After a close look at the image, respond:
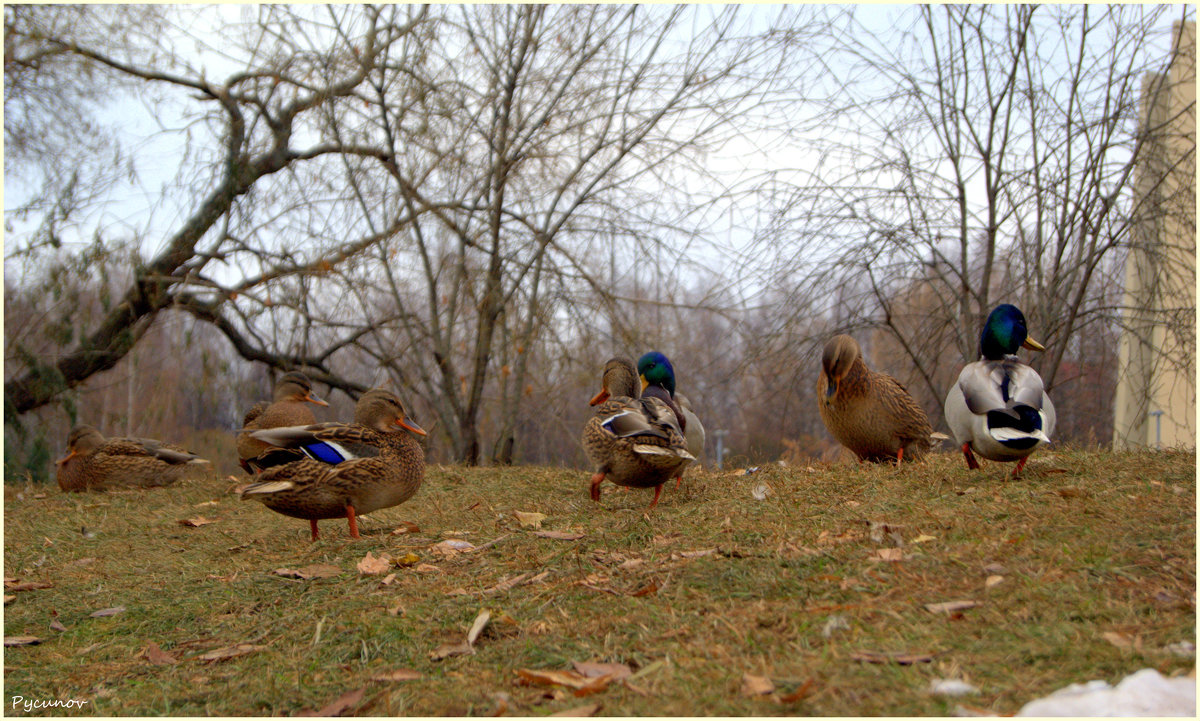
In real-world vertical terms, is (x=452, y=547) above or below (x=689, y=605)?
below

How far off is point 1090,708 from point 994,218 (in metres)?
6.19

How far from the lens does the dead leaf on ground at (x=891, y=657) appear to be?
2.04m

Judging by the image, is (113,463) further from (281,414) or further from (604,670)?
(604,670)

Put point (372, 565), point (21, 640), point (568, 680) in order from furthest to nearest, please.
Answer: point (372, 565)
point (21, 640)
point (568, 680)

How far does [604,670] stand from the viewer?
2227 mm

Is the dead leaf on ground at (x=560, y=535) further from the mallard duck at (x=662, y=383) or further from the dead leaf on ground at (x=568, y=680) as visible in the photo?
the mallard duck at (x=662, y=383)

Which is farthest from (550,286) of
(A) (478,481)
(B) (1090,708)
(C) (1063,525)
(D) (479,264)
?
(B) (1090,708)

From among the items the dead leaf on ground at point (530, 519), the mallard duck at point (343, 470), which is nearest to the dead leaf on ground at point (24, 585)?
the mallard duck at point (343, 470)

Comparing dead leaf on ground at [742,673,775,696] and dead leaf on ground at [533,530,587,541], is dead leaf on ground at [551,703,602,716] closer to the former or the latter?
dead leaf on ground at [742,673,775,696]

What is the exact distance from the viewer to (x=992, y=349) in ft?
14.7

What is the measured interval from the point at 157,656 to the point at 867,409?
4137 millimetres

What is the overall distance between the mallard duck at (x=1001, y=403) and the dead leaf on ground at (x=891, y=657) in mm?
2011

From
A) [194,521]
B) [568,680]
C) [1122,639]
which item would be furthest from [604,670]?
[194,521]

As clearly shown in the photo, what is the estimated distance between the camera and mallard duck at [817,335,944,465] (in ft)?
17.5
